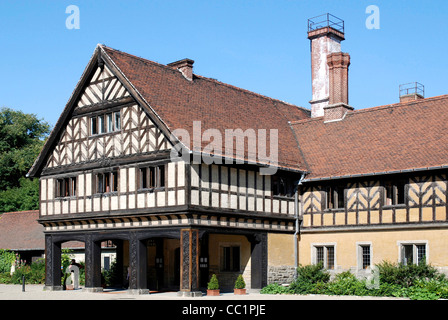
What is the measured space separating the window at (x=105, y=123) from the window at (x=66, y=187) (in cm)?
252

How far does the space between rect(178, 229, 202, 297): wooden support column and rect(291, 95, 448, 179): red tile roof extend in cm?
748

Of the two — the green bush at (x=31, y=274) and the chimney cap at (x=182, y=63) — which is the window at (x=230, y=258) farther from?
the green bush at (x=31, y=274)

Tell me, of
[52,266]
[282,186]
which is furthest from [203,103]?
[52,266]

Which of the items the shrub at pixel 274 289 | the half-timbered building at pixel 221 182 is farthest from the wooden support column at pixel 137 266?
the shrub at pixel 274 289

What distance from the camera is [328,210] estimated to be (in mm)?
29906

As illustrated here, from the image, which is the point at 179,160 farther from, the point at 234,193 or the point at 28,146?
the point at 28,146

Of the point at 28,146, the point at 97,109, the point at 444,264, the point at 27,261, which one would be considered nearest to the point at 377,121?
the point at 444,264

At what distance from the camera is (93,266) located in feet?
95.9

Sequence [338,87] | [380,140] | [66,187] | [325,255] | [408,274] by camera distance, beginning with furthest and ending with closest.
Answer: [338,87] < [66,187] < [380,140] < [325,255] < [408,274]

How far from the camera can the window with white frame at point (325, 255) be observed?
29.8 m

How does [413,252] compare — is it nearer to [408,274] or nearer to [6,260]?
[408,274]

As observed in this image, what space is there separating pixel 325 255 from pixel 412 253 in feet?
13.4

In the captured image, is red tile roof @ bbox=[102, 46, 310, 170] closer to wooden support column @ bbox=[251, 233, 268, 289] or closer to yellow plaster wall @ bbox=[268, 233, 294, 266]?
yellow plaster wall @ bbox=[268, 233, 294, 266]

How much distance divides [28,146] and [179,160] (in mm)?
41735
